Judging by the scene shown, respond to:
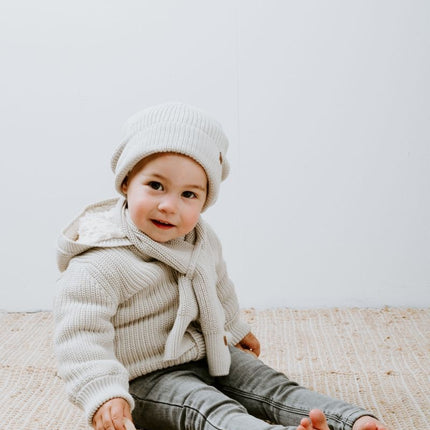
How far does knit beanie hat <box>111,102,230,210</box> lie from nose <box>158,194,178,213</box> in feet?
0.22

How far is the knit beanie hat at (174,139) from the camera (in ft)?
3.59

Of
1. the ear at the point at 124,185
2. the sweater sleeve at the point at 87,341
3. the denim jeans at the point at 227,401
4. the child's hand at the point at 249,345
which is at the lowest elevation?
the child's hand at the point at 249,345

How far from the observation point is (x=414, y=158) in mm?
1887

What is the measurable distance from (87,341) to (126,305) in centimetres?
11

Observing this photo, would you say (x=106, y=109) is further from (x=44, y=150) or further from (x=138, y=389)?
(x=138, y=389)

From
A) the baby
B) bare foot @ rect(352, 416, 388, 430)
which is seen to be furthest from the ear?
bare foot @ rect(352, 416, 388, 430)

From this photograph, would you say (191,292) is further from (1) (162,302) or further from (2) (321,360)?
(2) (321,360)

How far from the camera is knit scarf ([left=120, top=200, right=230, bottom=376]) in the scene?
3.71 ft

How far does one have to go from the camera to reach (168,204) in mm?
1087

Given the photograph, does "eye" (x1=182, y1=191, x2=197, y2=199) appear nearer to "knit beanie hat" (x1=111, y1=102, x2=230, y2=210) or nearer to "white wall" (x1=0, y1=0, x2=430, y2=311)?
"knit beanie hat" (x1=111, y1=102, x2=230, y2=210)

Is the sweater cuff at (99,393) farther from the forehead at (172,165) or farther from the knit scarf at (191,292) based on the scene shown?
the forehead at (172,165)

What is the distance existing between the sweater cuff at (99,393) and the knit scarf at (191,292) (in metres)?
0.15

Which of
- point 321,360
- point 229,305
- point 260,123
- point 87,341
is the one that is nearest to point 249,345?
point 229,305

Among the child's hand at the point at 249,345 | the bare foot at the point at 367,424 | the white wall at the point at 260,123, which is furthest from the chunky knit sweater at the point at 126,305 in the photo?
the white wall at the point at 260,123
